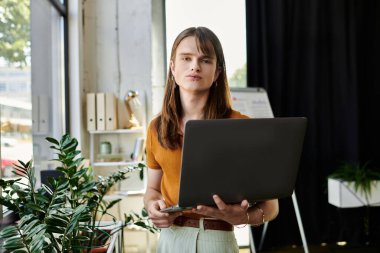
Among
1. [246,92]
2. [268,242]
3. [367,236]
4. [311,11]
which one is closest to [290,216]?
[268,242]

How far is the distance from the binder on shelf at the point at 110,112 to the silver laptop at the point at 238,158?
2.15 m

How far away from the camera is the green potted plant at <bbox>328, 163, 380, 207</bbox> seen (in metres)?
3.20

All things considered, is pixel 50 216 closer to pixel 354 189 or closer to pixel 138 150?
pixel 138 150

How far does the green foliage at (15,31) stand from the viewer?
1889mm

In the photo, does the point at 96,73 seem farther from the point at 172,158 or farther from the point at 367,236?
the point at 367,236

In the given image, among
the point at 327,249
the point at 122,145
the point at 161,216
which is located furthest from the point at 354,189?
the point at 161,216

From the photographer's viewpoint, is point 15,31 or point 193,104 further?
point 15,31

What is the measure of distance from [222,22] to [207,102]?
260 centimetres

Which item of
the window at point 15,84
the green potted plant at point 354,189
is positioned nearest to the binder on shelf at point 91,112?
the window at point 15,84

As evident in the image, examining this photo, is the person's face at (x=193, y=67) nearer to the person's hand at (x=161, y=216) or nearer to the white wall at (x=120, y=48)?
the person's hand at (x=161, y=216)

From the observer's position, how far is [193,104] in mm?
1140

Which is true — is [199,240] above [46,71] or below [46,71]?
below

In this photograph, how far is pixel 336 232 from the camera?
366 centimetres

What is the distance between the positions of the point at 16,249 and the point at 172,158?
1.51ft
